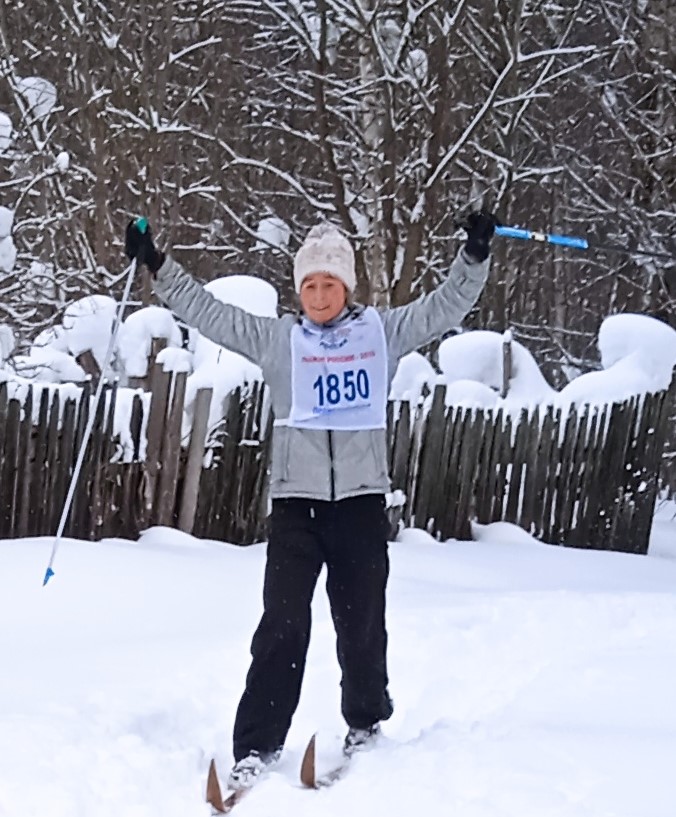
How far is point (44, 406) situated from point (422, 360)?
3290 millimetres

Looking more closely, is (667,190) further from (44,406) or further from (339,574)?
(339,574)

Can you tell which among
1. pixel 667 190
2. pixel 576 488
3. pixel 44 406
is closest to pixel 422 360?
pixel 576 488

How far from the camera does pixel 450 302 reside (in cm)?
333

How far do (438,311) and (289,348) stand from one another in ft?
1.55

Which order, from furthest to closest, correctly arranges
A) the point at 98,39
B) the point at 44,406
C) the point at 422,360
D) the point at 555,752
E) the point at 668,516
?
the point at 668,516
the point at 98,39
the point at 422,360
the point at 44,406
the point at 555,752

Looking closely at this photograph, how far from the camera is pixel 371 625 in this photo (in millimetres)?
3305

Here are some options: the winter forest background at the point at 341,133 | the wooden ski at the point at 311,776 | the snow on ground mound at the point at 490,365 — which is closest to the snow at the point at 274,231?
the winter forest background at the point at 341,133

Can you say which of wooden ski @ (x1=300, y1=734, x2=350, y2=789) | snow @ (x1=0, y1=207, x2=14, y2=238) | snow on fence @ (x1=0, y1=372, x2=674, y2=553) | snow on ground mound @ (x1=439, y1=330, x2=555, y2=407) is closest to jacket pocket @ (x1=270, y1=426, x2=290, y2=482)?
wooden ski @ (x1=300, y1=734, x2=350, y2=789)

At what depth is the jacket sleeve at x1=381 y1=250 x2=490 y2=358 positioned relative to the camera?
130 inches

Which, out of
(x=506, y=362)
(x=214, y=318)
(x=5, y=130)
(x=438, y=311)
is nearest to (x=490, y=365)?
(x=506, y=362)

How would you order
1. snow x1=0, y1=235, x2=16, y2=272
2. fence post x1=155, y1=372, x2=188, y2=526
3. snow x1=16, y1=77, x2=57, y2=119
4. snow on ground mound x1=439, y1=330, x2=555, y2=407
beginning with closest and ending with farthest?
fence post x1=155, y1=372, x2=188, y2=526 < snow x1=0, y1=235, x2=16, y2=272 < snow on ground mound x1=439, y1=330, x2=555, y2=407 < snow x1=16, y1=77, x2=57, y2=119

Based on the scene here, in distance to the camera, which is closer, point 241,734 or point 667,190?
point 241,734

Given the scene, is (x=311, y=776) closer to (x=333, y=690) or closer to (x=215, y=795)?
(x=215, y=795)

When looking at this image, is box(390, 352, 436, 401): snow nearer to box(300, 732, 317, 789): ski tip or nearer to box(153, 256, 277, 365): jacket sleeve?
box(153, 256, 277, 365): jacket sleeve
